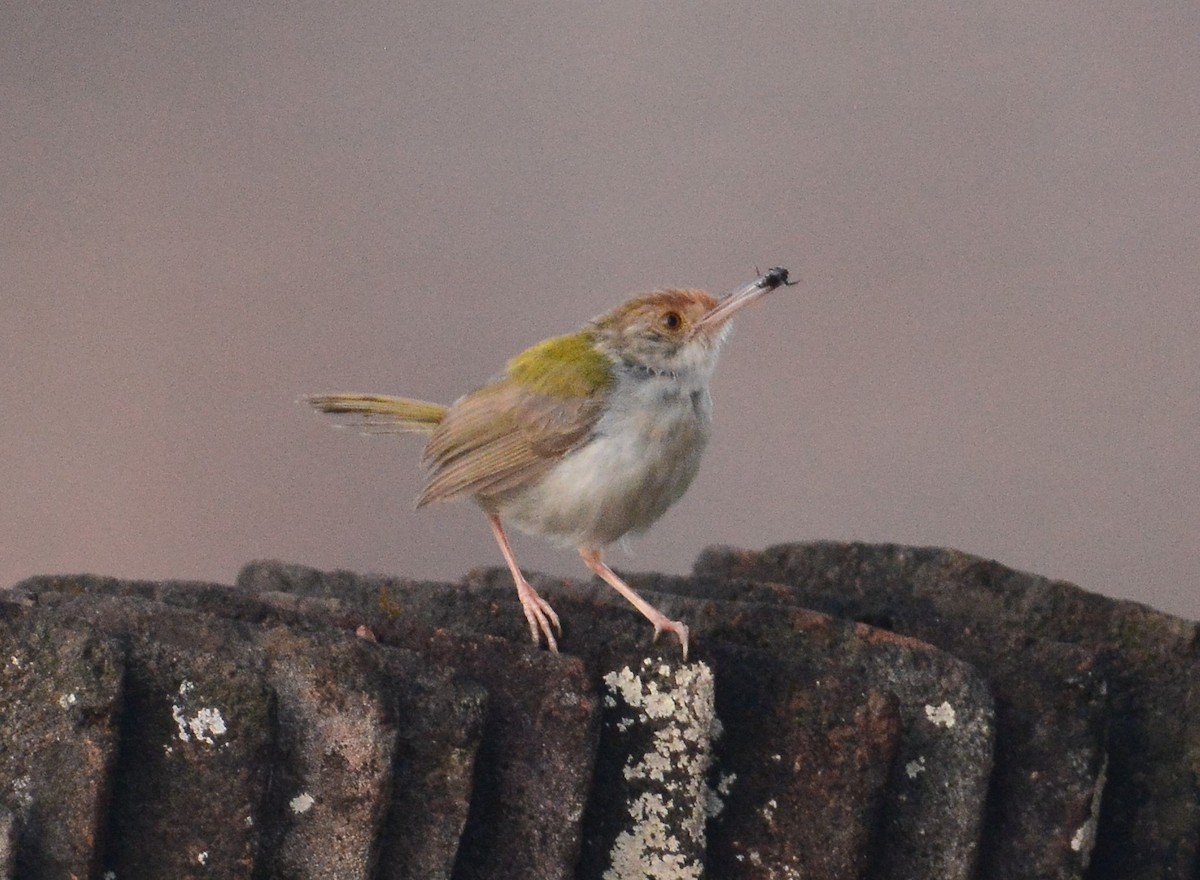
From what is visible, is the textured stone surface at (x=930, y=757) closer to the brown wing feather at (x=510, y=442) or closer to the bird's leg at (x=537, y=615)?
the bird's leg at (x=537, y=615)

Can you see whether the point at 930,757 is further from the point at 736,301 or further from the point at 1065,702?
the point at 736,301

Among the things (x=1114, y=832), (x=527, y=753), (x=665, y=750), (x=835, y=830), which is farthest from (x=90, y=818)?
(x=1114, y=832)

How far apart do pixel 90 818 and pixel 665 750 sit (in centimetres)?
84

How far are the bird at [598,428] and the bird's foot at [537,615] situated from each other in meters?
0.23

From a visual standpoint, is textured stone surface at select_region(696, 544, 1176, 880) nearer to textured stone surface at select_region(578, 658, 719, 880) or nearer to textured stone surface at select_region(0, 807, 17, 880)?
textured stone surface at select_region(578, 658, 719, 880)

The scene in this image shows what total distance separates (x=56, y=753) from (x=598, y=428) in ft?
4.23

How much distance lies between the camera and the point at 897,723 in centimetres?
225

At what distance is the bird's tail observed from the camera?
315 centimetres

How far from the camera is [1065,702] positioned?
239cm

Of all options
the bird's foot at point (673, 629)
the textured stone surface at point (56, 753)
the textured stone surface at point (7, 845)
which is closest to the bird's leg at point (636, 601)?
the bird's foot at point (673, 629)

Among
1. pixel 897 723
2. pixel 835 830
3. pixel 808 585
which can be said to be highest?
pixel 808 585

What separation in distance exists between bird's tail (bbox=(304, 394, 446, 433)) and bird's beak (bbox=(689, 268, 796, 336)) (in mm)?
598

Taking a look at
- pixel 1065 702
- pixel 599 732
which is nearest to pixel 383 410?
pixel 599 732

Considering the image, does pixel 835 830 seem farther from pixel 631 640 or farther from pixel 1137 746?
pixel 1137 746
